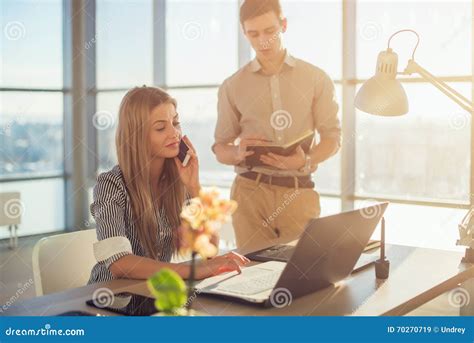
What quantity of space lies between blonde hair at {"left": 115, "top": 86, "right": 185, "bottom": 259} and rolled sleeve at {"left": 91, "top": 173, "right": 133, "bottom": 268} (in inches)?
2.6

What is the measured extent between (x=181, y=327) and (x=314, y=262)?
1.36 ft

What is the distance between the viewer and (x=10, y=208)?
6395 mm

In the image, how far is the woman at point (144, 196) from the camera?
186cm

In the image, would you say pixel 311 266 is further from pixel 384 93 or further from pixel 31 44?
pixel 31 44

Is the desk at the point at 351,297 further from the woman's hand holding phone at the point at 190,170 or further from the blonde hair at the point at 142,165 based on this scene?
the woman's hand holding phone at the point at 190,170

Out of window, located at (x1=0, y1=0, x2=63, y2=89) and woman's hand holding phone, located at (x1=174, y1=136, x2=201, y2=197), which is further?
window, located at (x1=0, y1=0, x2=63, y2=89)

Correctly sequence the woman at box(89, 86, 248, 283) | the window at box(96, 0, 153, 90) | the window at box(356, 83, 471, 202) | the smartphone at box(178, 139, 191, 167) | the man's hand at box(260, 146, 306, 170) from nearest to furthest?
the woman at box(89, 86, 248, 283)
the smartphone at box(178, 139, 191, 167)
the man's hand at box(260, 146, 306, 170)
the window at box(356, 83, 471, 202)
the window at box(96, 0, 153, 90)

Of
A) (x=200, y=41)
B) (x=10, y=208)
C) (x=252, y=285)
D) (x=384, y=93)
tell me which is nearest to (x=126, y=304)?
(x=252, y=285)

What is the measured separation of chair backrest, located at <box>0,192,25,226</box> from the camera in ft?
20.3

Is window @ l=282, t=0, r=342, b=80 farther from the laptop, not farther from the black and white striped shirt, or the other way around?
the laptop

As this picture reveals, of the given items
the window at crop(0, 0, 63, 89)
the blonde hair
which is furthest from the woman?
the window at crop(0, 0, 63, 89)

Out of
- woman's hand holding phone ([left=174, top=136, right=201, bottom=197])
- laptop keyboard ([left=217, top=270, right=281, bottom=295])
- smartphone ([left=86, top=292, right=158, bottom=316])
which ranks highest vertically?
woman's hand holding phone ([left=174, top=136, right=201, bottom=197])

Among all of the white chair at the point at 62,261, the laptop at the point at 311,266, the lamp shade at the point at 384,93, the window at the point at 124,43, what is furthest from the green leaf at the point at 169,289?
the window at the point at 124,43

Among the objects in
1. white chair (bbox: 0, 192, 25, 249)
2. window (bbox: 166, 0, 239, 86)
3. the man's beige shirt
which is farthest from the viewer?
white chair (bbox: 0, 192, 25, 249)
